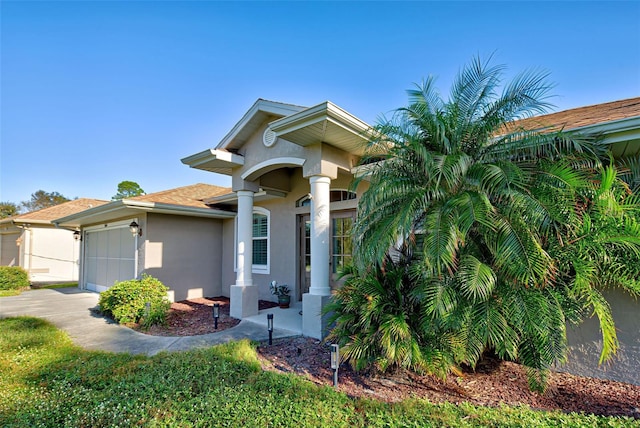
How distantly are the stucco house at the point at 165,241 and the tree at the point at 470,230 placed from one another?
23.8ft

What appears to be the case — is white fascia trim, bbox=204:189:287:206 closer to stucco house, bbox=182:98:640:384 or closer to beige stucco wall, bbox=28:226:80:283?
stucco house, bbox=182:98:640:384

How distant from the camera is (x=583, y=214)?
377 cm

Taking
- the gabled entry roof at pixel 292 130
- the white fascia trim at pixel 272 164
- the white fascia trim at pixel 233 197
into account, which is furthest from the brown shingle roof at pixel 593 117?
the white fascia trim at pixel 233 197

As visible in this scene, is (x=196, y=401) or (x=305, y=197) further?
(x=305, y=197)

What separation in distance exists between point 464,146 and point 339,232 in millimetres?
4275

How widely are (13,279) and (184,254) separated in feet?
33.2

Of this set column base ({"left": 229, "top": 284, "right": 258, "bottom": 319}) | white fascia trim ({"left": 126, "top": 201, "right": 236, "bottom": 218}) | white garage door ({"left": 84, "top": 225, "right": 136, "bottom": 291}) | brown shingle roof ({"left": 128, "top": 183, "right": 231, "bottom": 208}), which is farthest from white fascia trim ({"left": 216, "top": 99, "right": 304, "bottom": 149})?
white garage door ({"left": 84, "top": 225, "right": 136, "bottom": 291})

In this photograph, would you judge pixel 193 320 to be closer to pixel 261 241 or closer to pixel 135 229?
pixel 261 241

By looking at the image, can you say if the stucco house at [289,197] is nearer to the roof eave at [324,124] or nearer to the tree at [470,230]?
the roof eave at [324,124]

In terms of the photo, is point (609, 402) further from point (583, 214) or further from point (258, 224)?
point (258, 224)

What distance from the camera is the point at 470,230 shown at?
13.9 ft

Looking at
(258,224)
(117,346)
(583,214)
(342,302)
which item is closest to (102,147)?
(258,224)

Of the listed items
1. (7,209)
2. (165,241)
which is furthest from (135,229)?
(7,209)

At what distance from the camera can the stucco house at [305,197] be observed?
4352 mm
